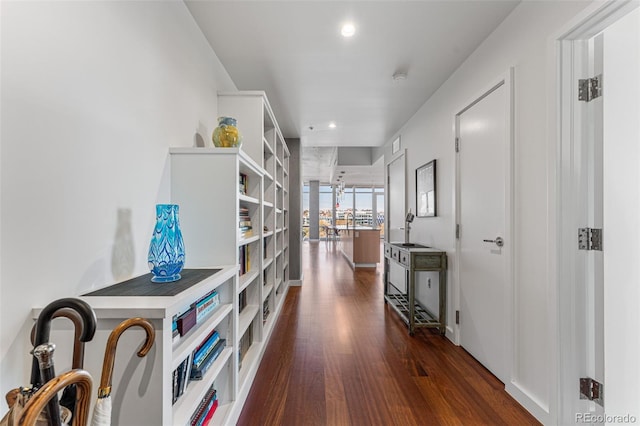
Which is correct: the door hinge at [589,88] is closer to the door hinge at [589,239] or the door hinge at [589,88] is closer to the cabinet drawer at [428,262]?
the door hinge at [589,239]

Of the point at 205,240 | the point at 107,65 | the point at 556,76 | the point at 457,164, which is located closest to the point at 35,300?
the point at 205,240

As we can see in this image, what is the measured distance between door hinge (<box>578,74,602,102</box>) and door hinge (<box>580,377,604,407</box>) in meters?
1.48

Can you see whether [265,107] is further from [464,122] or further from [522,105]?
[522,105]

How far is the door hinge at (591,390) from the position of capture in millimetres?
1434

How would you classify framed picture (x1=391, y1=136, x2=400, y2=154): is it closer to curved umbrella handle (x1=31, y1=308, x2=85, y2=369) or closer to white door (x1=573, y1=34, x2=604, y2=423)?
white door (x1=573, y1=34, x2=604, y2=423)

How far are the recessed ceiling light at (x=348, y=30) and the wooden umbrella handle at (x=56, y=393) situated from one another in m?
2.25

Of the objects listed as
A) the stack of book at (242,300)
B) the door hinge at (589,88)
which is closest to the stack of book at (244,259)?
the stack of book at (242,300)

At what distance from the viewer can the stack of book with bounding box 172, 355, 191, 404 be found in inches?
43.9

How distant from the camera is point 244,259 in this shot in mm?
2176

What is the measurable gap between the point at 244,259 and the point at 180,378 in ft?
3.51

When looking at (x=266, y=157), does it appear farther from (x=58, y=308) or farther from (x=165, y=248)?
(x=58, y=308)

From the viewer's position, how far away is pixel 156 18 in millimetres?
1477

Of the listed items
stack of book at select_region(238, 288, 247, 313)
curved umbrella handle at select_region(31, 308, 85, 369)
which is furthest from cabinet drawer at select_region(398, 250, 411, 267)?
curved umbrella handle at select_region(31, 308, 85, 369)

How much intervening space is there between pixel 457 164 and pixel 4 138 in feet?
9.31
